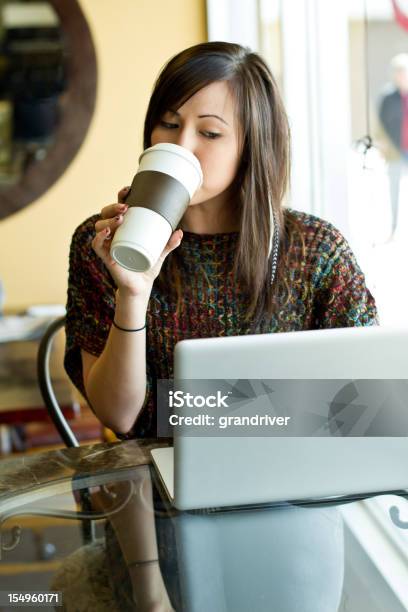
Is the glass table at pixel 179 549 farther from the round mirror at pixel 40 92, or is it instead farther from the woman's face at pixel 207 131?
the round mirror at pixel 40 92

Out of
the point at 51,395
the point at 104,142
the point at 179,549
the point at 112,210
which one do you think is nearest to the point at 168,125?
the point at 112,210

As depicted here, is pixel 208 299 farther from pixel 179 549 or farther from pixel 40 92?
pixel 40 92

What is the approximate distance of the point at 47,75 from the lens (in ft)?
9.39

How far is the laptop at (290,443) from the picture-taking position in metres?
0.81

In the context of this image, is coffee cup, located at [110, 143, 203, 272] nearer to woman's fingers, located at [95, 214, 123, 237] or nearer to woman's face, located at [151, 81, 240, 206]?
woman's fingers, located at [95, 214, 123, 237]

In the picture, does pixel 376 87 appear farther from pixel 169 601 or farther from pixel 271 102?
pixel 169 601

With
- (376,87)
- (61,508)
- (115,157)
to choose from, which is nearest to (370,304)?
(61,508)

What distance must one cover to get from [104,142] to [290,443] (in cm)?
225

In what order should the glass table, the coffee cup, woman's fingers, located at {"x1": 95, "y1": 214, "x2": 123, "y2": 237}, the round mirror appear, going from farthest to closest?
the round mirror, woman's fingers, located at {"x1": 95, "y1": 214, "x2": 123, "y2": 237}, the coffee cup, the glass table

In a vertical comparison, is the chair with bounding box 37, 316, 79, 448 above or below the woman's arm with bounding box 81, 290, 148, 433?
below

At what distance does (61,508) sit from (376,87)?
1395 mm

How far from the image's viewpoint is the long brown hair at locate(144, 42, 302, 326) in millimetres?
1259

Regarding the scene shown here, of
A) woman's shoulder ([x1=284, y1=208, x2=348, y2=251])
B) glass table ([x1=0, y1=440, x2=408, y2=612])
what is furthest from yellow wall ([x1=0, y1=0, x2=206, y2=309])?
glass table ([x1=0, y1=440, x2=408, y2=612])

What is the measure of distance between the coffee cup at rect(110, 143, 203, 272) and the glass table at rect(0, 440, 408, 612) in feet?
1.00
